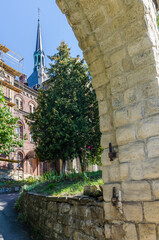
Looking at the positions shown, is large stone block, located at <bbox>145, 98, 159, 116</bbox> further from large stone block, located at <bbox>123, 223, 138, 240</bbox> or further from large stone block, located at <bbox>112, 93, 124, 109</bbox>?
large stone block, located at <bbox>123, 223, 138, 240</bbox>

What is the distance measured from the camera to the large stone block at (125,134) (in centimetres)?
256

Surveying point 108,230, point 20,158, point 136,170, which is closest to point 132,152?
point 136,170

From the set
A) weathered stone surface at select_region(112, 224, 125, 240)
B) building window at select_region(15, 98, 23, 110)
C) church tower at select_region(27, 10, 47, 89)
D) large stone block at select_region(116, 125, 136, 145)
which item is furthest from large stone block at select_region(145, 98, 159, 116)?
church tower at select_region(27, 10, 47, 89)

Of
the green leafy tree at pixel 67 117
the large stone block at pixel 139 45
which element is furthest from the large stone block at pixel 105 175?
the green leafy tree at pixel 67 117

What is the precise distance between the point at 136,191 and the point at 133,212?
246 millimetres

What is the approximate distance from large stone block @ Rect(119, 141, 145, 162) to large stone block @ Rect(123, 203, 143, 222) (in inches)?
20.8

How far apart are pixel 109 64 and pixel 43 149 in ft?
25.9

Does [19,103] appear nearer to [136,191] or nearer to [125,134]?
[125,134]

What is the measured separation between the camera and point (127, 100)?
2.67 m

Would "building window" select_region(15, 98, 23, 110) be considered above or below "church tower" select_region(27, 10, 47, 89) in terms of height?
below

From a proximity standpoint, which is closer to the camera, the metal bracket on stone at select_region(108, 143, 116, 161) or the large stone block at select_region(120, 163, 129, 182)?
the large stone block at select_region(120, 163, 129, 182)

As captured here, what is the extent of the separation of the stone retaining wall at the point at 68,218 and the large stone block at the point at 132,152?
4.52 feet

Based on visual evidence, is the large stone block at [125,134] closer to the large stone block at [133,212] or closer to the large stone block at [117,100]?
the large stone block at [117,100]

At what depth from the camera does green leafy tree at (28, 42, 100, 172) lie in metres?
9.93
